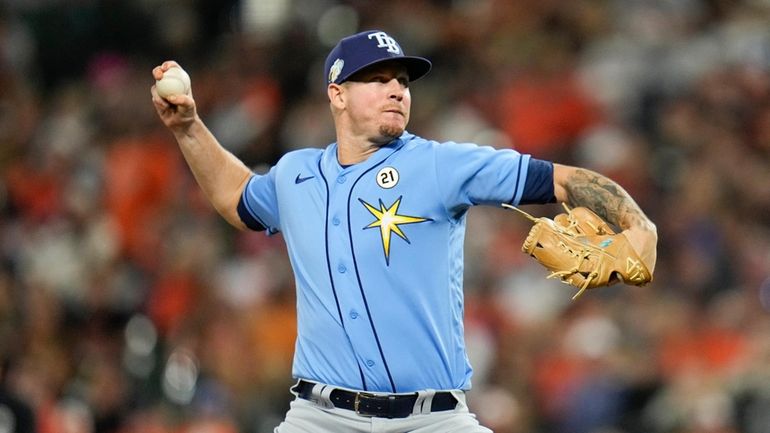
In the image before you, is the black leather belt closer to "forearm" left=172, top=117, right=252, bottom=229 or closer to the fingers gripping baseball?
"forearm" left=172, top=117, right=252, bottom=229

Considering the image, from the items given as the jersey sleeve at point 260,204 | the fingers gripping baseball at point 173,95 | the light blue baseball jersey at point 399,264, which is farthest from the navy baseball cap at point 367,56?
the fingers gripping baseball at point 173,95

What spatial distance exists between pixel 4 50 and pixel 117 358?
3996 millimetres

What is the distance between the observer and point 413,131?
30.7 feet

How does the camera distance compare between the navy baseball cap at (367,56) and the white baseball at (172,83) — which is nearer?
the navy baseball cap at (367,56)

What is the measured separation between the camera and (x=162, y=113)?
201 inches

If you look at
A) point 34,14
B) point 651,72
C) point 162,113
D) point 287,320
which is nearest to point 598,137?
point 651,72

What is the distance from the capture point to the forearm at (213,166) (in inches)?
201

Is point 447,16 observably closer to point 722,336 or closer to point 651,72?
point 651,72

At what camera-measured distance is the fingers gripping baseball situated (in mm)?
4961

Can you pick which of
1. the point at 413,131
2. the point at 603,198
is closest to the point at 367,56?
the point at 603,198

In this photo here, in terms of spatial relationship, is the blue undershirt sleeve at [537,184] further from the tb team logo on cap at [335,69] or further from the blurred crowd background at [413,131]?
the blurred crowd background at [413,131]

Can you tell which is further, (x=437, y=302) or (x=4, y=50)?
(x=4, y=50)

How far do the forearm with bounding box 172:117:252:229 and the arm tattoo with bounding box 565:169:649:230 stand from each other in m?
1.40

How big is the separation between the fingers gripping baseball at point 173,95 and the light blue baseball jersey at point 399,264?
79 cm
